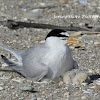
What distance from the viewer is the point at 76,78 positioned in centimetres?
575

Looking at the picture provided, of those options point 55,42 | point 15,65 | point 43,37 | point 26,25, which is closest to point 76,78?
point 55,42

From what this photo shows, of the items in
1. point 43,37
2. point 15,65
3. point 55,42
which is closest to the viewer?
point 55,42

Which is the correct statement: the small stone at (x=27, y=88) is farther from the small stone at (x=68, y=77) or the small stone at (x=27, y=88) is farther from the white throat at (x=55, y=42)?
the white throat at (x=55, y=42)

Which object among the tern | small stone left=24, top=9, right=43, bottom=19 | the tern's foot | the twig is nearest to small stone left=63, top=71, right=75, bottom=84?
the tern's foot

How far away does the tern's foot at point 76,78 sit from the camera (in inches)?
226

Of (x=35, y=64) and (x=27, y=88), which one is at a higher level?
(x=35, y=64)

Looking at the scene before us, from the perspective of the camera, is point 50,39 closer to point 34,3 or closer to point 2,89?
point 2,89

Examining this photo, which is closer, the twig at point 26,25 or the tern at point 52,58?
the tern at point 52,58

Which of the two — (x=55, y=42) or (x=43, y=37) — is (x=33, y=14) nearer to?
(x=43, y=37)

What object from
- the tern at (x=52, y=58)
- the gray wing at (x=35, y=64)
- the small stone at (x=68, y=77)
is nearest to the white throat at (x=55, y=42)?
the tern at (x=52, y=58)

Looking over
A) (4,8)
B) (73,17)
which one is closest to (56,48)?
(73,17)

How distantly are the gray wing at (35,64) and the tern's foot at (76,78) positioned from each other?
0.31m

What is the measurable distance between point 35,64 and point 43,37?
2.57 m

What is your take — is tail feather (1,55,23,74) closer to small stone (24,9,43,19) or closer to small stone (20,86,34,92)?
small stone (20,86,34,92)
